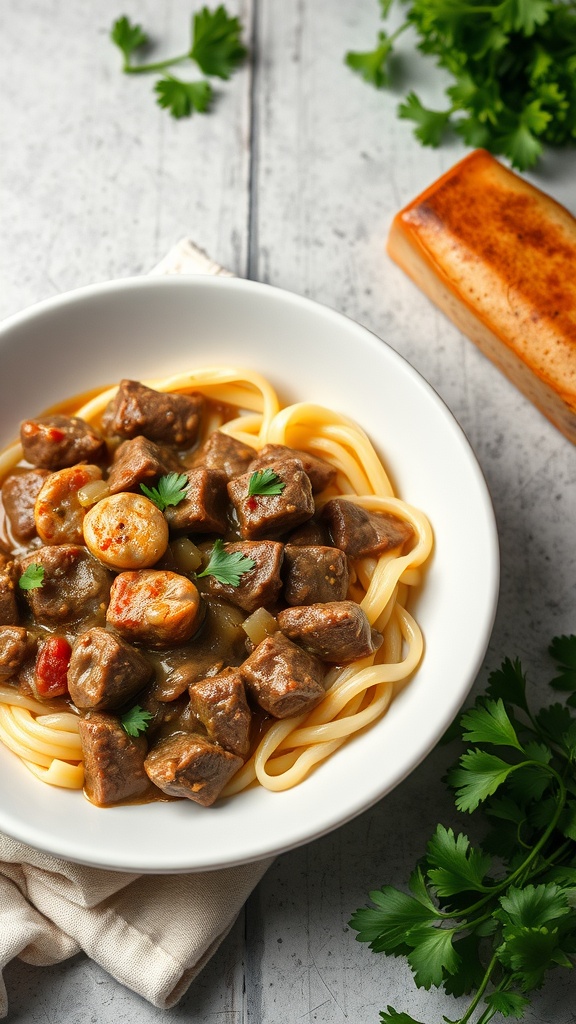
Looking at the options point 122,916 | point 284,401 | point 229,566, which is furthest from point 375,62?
point 122,916

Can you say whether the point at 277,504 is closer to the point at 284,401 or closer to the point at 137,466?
the point at 137,466

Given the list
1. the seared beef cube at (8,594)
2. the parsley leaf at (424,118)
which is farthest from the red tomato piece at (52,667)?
the parsley leaf at (424,118)

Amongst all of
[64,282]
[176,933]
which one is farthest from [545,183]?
[176,933]

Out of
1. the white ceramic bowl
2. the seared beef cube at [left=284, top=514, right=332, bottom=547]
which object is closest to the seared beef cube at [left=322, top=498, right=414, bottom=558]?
the seared beef cube at [left=284, top=514, right=332, bottom=547]

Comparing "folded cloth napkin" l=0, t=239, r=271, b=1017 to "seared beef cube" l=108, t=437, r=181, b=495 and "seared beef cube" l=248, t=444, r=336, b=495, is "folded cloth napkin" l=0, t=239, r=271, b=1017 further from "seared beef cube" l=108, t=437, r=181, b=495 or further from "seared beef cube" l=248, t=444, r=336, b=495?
"seared beef cube" l=248, t=444, r=336, b=495

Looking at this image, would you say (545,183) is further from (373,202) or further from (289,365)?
(289,365)
